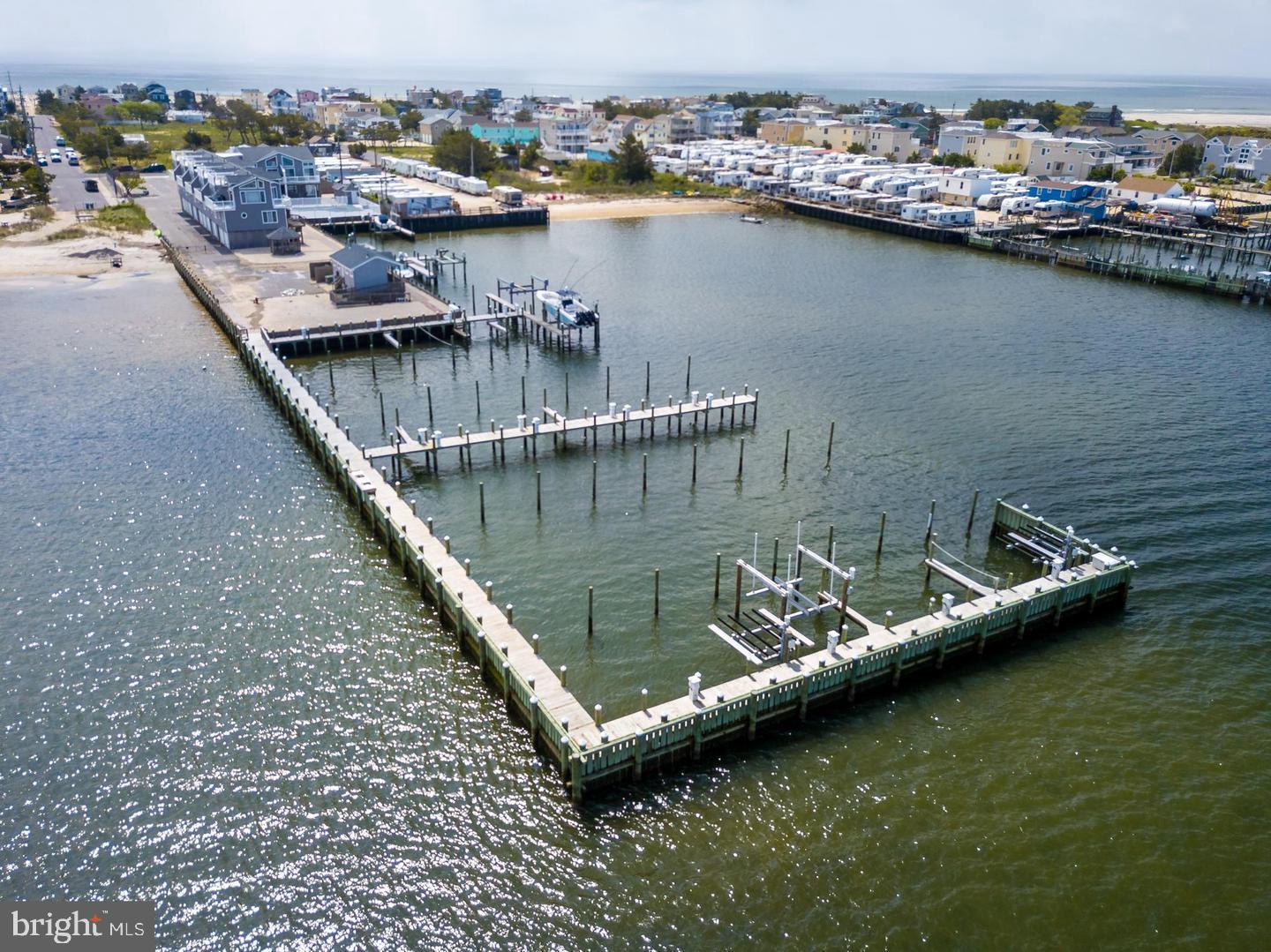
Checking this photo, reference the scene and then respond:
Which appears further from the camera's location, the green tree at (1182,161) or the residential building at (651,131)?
the residential building at (651,131)

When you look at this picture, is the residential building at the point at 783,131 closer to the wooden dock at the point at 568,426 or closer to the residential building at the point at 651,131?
the residential building at the point at 651,131

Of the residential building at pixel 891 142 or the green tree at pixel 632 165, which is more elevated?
the residential building at pixel 891 142

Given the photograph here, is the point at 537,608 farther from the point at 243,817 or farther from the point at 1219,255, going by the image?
the point at 1219,255

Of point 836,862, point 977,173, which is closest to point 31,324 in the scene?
point 836,862

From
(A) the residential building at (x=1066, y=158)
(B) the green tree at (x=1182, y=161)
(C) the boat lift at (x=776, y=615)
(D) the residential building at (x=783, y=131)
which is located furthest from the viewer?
(D) the residential building at (x=783, y=131)

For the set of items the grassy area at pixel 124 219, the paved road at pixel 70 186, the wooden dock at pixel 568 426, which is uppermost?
the paved road at pixel 70 186

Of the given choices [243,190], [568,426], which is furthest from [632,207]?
[568,426]

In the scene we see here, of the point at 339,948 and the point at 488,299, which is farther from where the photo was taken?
the point at 488,299

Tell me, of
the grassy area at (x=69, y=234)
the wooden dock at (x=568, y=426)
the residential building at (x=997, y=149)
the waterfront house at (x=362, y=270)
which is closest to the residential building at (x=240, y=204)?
the grassy area at (x=69, y=234)
